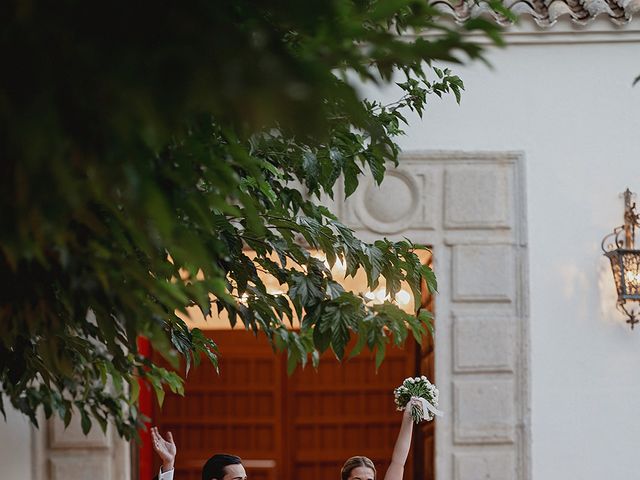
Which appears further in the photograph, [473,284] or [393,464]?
[473,284]

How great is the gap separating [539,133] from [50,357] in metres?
4.28

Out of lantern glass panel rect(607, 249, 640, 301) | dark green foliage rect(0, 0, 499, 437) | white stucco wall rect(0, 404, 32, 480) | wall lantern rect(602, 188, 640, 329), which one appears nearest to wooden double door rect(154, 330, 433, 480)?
white stucco wall rect(0, 404, 32, 480)

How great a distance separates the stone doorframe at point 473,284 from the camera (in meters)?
6.58

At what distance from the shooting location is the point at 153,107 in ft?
5.56

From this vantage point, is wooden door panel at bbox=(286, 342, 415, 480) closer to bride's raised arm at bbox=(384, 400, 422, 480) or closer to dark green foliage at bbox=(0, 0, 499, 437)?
bride's raised arm at bbox=(384, 400, 422, 480)

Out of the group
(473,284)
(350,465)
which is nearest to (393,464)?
(350,465)

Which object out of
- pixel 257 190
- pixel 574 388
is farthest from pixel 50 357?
pixel 574 388

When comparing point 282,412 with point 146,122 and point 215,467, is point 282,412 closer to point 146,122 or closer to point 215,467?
point 215,467

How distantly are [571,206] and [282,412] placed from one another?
3.23 m

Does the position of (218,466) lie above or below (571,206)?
below

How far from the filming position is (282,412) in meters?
8.98

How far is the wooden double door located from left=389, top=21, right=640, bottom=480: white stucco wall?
229cm

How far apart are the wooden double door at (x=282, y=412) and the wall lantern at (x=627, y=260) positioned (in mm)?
2484

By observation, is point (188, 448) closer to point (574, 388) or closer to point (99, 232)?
point (574, 388)
